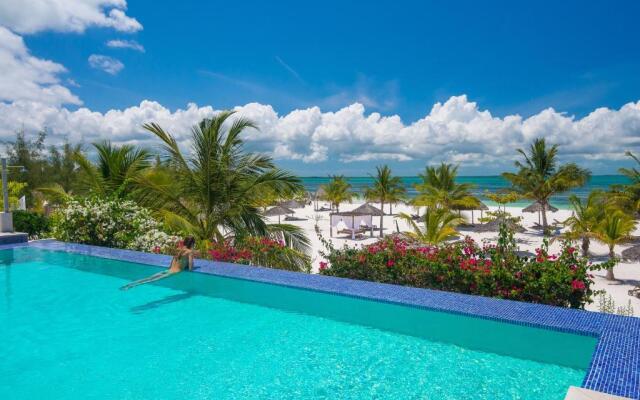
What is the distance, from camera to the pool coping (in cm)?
298

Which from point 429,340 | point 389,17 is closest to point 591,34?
point 389,17

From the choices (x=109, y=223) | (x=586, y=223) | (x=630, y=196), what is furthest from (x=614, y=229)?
(x=109, y=223)

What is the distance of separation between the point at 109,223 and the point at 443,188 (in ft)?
57.1

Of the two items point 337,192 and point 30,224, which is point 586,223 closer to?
point 30,224

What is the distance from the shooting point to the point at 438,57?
26281mm

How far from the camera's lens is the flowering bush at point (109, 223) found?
8.91 meters

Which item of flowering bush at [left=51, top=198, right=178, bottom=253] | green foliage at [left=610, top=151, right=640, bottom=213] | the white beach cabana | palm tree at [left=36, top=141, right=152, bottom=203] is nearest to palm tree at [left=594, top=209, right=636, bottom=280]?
green foliage at [left=610, top=151, right=640, bottom=213]

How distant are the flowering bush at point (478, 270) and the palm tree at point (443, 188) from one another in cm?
1542

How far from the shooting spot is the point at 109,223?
902 cm

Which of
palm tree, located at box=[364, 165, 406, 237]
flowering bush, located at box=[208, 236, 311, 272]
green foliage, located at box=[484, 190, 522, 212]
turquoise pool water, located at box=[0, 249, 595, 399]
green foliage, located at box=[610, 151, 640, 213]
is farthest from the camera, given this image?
palm tree, located at box=[364, 165, 406, 237]

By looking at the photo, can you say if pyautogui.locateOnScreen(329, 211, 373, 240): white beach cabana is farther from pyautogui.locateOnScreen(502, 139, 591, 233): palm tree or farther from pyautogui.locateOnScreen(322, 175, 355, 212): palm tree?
pyautogui.locateOnScreen(322, 175, 355, 212): palm tree

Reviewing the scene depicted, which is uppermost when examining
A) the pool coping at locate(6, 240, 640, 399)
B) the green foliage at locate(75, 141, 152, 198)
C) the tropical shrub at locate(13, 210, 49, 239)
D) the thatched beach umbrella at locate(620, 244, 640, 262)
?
the green foliage at locate(75, 141, 152, 198)

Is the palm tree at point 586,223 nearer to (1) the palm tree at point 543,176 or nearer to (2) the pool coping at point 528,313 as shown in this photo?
(1) the palm tree at point 543,176

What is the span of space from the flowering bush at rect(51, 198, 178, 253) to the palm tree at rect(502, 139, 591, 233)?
1843 cm
